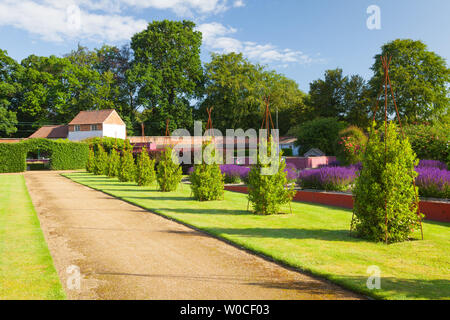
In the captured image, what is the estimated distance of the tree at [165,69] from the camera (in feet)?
179

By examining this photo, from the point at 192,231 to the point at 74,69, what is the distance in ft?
188

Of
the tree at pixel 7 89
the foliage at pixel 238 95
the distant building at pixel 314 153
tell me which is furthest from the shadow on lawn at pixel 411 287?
the tree at pixel 7 89

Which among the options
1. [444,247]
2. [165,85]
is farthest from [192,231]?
[165,85]

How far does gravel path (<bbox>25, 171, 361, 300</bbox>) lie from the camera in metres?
4.20

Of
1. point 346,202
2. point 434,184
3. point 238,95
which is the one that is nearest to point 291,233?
point 346,202

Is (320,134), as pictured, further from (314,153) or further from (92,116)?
(92,116)

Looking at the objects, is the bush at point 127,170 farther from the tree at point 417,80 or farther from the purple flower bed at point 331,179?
the tree at point 417,80

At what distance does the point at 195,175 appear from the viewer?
40.5ft

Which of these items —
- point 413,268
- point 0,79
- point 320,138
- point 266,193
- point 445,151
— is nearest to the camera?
point 413,268

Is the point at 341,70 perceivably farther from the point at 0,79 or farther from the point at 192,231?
the point at 0,79

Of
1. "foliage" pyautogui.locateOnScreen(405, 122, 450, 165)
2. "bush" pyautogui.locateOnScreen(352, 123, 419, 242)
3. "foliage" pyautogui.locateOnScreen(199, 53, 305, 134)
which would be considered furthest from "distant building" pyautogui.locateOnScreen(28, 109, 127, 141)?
"bush" pyautogui.locateOnScreen(352, 123, 419, 242)

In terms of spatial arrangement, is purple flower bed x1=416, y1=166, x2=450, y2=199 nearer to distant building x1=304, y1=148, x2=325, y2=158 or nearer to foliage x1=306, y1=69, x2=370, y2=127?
distant building x1=304, y1=148, x2=325, y2=158

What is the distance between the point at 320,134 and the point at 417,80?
1398 cm

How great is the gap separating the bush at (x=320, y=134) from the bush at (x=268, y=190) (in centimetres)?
2536
